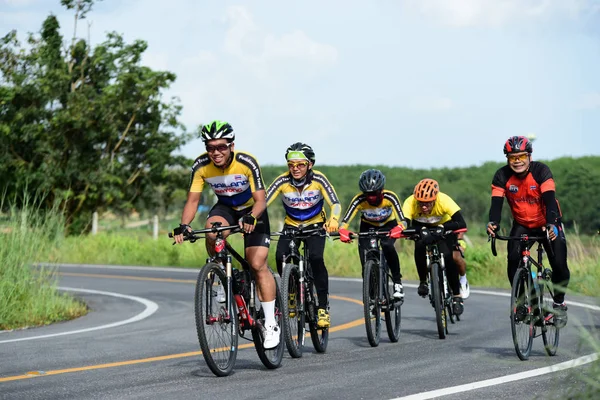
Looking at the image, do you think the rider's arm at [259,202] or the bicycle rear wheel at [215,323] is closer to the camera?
the bicycle rear wheel at [215,323]

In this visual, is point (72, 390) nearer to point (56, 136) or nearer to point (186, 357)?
point (186, 357)

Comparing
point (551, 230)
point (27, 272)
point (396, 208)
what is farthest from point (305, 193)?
point (27, 272)

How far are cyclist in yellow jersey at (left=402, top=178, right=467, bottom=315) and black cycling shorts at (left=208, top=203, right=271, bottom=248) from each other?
3555 millimetres

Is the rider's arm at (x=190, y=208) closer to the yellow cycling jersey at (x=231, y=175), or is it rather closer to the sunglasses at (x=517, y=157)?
the yellow cycling jersey at (x=231, y=175)

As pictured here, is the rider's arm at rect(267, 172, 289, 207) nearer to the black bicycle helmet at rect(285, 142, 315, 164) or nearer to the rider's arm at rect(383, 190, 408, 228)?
the black bicycle helmet at rect(285, 142, 315, 164)

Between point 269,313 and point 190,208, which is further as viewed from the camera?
point 269,313

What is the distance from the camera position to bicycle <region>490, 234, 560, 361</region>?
9.69 m

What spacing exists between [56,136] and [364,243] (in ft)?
114

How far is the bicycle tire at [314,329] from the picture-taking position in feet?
34.6

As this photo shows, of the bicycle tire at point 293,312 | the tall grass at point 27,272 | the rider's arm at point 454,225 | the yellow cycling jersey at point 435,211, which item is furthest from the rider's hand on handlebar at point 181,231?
the tall grass at point 27,272

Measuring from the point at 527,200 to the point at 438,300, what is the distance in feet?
6.30

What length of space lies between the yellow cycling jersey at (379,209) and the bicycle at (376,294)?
1.45 feet

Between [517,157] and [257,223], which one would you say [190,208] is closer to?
[257,223]

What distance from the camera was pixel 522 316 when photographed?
9.76 m
